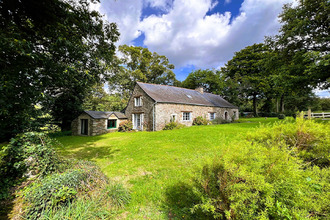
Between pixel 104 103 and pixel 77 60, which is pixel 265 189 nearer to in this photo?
pixel 77 60

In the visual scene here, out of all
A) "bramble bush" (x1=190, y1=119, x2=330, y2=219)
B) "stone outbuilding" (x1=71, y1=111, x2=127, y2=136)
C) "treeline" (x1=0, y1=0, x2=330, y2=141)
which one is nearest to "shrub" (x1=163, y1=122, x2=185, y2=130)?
"stone outbuilding" (x1=71, y1=111, x2=127, y2=136)

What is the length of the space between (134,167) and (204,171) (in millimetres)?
3548

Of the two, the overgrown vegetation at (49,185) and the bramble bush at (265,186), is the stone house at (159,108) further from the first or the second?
the bramble bush at (265,186)

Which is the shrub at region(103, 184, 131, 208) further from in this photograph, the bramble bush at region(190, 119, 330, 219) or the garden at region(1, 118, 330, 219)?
the bramble bush at region(190, 119, 330, 219)

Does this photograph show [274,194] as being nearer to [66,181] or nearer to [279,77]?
[66,181]

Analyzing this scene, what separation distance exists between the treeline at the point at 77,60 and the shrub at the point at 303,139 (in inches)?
285

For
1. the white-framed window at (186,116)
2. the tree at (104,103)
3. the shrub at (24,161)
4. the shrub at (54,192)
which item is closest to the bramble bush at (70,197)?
the shrub at (54,192)

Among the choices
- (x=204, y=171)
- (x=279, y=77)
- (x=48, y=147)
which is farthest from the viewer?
(x=279, y=77)

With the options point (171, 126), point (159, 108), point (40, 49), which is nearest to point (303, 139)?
point (40, 49)

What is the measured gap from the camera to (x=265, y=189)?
164 cm

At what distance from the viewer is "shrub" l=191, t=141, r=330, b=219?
1.47 meters

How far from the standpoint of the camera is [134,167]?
5109 mm

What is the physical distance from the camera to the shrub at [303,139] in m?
2.48

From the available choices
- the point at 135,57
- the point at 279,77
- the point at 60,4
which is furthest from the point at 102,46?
the point at 135,57
